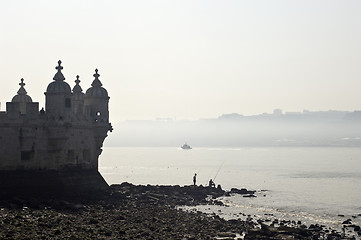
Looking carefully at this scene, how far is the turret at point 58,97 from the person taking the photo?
54.4m

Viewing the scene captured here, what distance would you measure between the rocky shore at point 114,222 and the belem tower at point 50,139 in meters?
3.60

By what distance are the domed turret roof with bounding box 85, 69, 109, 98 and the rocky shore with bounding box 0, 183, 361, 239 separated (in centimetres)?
1104

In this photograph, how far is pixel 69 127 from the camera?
182 feet

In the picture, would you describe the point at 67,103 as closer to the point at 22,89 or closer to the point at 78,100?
the point at 78,100

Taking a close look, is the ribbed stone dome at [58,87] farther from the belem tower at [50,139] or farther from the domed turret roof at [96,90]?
the domed turret roof at [96,90]

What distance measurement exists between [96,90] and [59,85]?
8373 mm

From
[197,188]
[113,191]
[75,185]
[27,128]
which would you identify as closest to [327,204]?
[197,188]

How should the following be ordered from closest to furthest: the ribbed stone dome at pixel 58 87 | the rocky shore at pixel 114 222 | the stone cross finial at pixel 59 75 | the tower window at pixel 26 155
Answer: the rocky shore at pixel 114 222
the tower window at pixel 26 155
the ribbed stone dome at pixel 58 87
the stone cross finial at pixel 59 75

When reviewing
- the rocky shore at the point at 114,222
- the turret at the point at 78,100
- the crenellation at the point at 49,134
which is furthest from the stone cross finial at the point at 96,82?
the rocky shore at the point at 114,222

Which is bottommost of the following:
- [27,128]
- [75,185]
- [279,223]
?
[279,223]

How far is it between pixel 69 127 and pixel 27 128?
3.97m

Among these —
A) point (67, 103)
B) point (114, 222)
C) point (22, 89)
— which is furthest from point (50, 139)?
Result: point (114, 222)

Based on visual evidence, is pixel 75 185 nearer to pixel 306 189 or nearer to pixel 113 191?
pixel 113 191

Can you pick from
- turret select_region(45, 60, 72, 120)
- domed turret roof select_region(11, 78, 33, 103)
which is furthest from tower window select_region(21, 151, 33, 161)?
domed turret roof select_region(11, 78, 33, 103)
